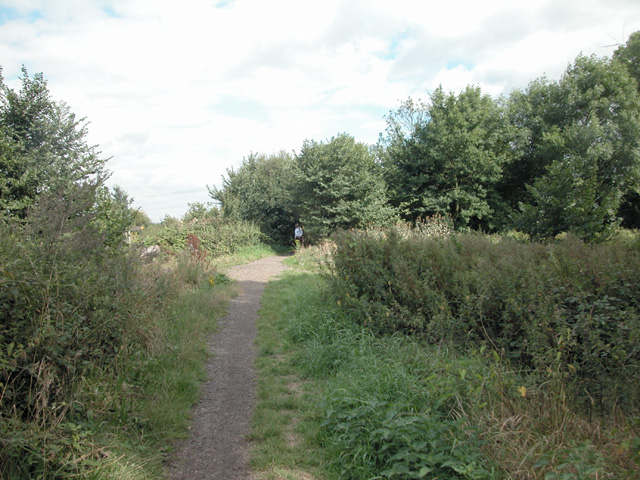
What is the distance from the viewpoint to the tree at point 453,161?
79.8 feet

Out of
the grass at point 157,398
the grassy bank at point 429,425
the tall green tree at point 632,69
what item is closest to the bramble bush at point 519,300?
the grassy bank at point 429,425

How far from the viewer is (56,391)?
291cm

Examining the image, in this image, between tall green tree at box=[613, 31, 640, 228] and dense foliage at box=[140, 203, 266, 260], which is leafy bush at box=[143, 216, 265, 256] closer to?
dense foliage at box=[140, 203, 266, 260]

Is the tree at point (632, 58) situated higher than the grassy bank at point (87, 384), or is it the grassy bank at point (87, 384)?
the tree at point (632, 58)

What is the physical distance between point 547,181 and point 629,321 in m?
6.88

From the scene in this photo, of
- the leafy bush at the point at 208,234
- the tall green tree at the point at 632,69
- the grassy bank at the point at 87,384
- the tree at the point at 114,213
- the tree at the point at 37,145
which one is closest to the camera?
the grassy bank at the point at 87,384

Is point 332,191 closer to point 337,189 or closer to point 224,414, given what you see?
point 337,189

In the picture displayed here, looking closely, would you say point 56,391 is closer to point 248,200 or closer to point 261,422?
point 261,422

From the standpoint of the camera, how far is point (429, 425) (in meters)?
2.98

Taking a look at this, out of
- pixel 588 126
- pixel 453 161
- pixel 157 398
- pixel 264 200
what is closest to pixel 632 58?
pixel 588 126

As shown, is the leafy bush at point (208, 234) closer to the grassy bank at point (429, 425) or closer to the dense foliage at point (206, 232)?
the dense foliage at point (206, 232)

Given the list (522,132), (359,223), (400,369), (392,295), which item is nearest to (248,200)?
(359,223)

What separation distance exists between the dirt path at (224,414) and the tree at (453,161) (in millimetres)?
A: 18612

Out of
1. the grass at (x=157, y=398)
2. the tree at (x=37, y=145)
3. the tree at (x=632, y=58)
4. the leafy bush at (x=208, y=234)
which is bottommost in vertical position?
the grass at (x=157, y=398)
